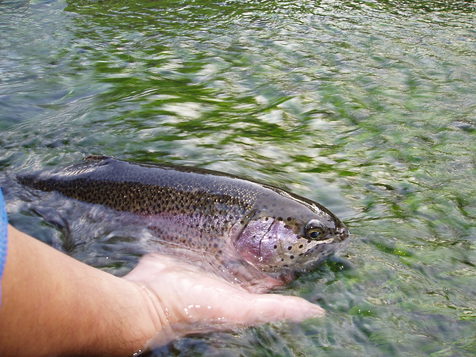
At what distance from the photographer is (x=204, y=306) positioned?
2842 mm

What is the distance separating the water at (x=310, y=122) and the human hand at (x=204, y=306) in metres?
0.08

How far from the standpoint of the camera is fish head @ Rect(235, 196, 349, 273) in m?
3.57

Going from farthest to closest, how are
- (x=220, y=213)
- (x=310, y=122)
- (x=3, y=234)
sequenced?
(x=310, y=122), (x=220, y=213), (x=3, y=234)

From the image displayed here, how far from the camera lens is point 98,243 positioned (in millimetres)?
3633

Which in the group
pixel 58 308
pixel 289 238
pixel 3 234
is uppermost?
pixel 3 234

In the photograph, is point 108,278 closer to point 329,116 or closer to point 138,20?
point 329,116

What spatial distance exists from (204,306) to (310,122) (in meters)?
3.28

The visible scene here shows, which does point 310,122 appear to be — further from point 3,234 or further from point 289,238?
point 3,234

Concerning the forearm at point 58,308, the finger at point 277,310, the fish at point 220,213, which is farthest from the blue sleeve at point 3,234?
the fish at point 220,213

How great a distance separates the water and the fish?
0.71ft

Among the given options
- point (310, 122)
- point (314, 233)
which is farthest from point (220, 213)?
point (310, 122)

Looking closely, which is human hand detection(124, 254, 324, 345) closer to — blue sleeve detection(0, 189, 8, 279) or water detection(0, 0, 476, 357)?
water detection(0, 0, 476, 357)

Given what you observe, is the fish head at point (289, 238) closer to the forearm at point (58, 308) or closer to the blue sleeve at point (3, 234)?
the forearm at point (58, 308)

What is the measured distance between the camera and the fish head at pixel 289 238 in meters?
3.57
